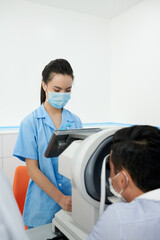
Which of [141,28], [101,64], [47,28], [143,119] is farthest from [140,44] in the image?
[47,28]

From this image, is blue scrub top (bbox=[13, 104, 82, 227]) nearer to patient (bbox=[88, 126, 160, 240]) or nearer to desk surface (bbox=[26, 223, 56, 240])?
desk surface (bbox=[26, 223, 56, 240])

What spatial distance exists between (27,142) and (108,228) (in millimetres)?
775

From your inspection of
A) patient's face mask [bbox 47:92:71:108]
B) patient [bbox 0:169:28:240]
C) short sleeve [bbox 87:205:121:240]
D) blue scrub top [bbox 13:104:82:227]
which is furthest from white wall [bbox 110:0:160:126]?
patient [bbox 0:169:28:240]

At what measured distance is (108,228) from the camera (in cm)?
67

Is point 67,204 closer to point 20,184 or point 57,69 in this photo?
point 57,69

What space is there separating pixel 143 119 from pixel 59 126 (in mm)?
1705

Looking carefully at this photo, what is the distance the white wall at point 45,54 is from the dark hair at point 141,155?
2279 mm

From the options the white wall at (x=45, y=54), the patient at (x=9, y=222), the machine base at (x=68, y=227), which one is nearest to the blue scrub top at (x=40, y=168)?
the machine base at (x=68, y=227)

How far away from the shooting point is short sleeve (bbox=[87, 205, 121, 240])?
2.15 feet

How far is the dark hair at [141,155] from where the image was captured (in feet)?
2.40

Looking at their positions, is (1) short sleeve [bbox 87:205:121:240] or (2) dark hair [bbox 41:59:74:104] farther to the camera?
(2) dark hair [bbox 41:59:74:104]

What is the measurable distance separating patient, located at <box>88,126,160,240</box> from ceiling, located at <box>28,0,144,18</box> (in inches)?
101

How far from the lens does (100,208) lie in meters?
0.82

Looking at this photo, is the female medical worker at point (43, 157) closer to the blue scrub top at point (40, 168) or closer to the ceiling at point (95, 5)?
the blue scrub top at point (40, 168)
